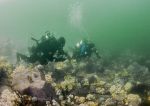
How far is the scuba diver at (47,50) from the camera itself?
38.2ft

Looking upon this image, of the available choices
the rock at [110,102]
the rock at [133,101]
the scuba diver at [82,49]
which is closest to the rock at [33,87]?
the rock at [110,102]

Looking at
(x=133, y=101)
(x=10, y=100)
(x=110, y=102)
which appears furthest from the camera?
(x=110, y=102)

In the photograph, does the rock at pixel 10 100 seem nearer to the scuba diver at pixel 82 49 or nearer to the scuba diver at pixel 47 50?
the scuba diver at pixel 47 50

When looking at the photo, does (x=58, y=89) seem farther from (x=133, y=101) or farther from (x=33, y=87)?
(x=133, y=101)

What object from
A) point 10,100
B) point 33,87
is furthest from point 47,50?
point 10,100

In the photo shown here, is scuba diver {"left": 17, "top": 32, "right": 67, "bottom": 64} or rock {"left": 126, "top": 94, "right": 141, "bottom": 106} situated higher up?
scuba diver {"left": 17, "top": 32, "right": 67, "bottom": 64}

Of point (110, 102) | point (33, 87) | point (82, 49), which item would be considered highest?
point (82, 49)

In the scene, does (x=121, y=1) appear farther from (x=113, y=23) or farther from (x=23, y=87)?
(x=23, y=87)

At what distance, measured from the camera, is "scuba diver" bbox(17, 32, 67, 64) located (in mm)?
11656

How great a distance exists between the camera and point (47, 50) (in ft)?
38.2

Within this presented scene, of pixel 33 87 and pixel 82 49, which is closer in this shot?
pixel 33 87

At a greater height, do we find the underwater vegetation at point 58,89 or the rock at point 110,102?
the underwater vegetation at point 58,89

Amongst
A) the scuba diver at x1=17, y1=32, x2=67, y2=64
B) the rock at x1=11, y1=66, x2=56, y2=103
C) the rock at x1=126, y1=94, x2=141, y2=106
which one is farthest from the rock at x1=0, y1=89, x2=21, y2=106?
the scuba diver at x1=17, y1=32, x2=67, y2=64

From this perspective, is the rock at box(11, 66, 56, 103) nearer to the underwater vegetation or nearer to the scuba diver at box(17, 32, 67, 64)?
the underwater vegetation
